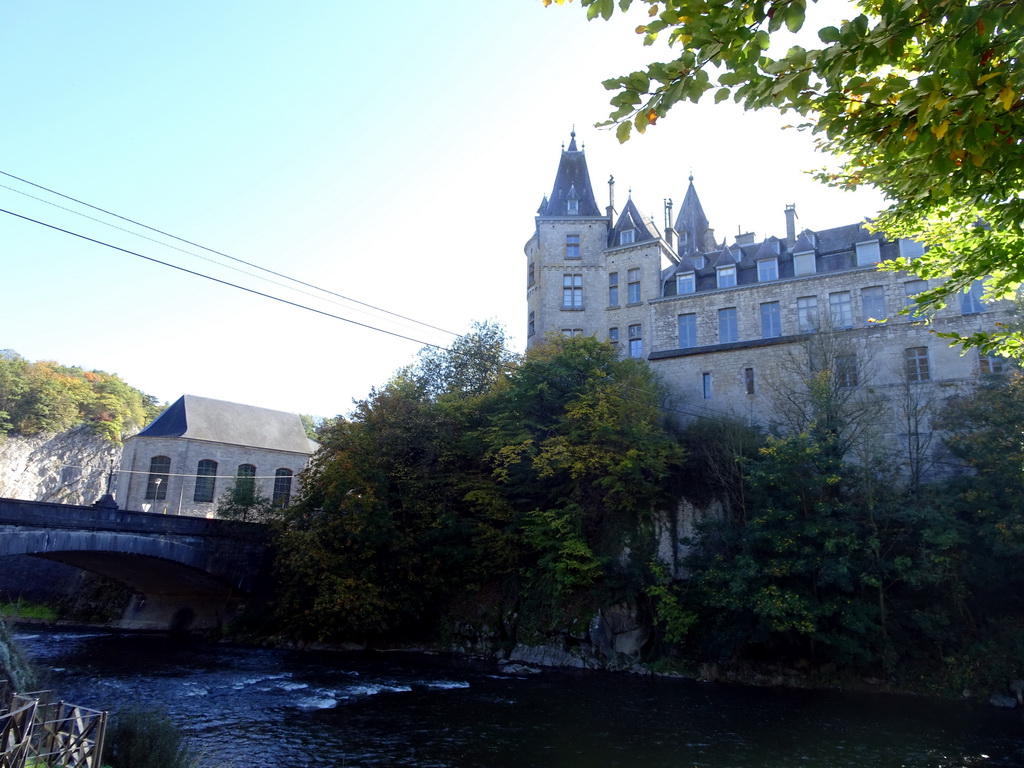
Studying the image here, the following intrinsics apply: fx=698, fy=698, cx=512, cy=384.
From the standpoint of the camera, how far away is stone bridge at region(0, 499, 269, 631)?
2209 cm

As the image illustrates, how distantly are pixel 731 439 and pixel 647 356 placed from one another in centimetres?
1065

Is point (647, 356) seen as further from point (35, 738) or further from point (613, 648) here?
point (35, 738)

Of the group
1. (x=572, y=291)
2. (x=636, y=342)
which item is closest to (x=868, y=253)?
(x=636, y=342)

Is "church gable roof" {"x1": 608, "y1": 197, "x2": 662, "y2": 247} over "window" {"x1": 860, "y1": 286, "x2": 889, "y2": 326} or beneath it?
over

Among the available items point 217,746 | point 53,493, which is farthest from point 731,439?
point 53,493

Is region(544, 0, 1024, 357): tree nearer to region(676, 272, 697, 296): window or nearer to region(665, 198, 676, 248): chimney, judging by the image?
region(676, 272, 697, 296): window

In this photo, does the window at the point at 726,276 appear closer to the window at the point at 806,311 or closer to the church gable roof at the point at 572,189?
the window at the point at 806,311

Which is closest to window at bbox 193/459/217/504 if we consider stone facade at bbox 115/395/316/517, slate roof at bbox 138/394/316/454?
stone facade at bbox 115/395/316/517

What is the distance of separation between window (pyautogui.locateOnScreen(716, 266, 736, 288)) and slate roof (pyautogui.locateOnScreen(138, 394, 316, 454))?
31.0 metres

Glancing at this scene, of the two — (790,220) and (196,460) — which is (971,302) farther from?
(196,460)

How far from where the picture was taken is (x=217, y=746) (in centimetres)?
1320

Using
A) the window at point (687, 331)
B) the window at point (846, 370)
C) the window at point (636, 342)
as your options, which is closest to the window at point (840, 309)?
the window at point (846, 370)

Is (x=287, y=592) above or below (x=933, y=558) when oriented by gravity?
below

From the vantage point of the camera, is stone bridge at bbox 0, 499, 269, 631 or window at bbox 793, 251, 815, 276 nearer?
stone bridge at bbox 0, 499, 269, 631
